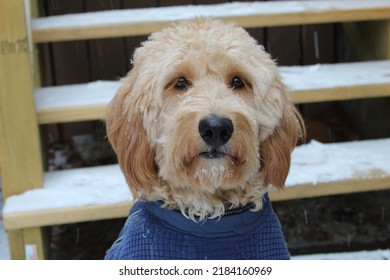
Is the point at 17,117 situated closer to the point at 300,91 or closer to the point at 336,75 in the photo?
the point at 300,91

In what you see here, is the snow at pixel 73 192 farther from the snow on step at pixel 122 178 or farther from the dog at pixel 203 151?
the dog at pixel 203 151

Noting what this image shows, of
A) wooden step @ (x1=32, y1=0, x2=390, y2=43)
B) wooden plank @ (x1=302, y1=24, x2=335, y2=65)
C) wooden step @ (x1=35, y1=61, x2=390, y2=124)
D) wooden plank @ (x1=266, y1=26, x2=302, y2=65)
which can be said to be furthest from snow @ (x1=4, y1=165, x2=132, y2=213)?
wooden plank @ (x1=302, y1=24, x2=335, y2=65)

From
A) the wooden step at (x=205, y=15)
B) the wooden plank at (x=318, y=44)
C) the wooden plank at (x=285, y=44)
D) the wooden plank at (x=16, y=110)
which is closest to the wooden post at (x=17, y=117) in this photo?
the wooden plank at (x=16, y=110)

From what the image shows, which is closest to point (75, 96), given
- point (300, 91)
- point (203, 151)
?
point (300, 91)

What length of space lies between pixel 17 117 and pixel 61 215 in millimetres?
448

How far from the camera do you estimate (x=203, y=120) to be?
1.84 meters

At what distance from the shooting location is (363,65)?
3455 millimetres

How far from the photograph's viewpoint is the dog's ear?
2.07m

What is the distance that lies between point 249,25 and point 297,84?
373mm

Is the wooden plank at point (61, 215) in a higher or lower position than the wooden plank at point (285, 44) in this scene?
lower

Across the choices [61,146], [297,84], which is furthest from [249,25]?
[61,146]

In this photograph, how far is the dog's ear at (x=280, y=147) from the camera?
2074mm

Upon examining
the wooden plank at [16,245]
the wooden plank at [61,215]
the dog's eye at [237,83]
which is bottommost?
the wooden plank at [16,245]

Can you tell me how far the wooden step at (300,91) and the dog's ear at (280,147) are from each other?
2.75 feet
